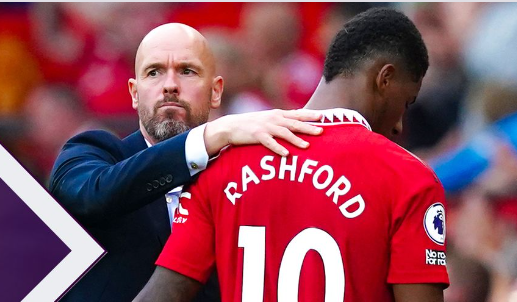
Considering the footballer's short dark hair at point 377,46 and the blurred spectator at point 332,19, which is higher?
the blurred spectator at point 332,19

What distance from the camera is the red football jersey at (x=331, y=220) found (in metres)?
1.69

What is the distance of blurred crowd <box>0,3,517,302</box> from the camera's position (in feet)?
12.8

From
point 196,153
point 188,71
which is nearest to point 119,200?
point 196,153

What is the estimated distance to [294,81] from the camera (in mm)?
4102

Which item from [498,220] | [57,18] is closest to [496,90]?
[498,220]

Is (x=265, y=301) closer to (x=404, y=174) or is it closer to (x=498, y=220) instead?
(x=404, y=174)

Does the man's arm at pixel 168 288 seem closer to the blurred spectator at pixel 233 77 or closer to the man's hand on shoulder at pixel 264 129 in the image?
the man's hand on shoulder at pixel 264 129

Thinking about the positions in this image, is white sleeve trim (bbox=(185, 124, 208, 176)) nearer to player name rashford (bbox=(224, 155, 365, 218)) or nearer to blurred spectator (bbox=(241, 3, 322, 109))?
player name rashford (bbox=(224, 155, 365, 218))

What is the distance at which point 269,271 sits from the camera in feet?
5.71

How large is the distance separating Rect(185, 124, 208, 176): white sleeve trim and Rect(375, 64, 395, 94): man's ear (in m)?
0.40

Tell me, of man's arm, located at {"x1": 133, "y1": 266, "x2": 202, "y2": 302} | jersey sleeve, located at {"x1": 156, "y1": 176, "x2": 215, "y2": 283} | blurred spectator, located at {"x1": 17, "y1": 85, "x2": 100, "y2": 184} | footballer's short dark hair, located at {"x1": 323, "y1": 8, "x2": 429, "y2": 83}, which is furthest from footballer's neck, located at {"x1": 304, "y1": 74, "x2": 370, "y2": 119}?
blurred spectator, located at {"x1": 17, "y1": 85, "x2": 100, "y2": 184}

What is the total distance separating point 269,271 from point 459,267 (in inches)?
92.2

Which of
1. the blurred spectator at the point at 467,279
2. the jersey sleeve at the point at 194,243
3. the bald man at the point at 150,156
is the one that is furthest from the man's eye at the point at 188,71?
the blurred spectator at the point at 467,279

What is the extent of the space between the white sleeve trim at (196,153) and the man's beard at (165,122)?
1.39 ft
